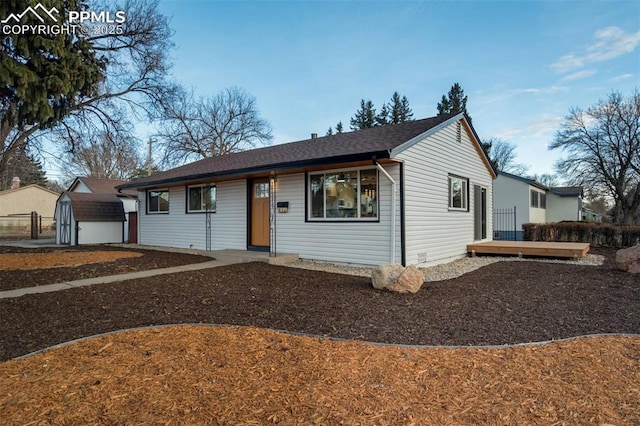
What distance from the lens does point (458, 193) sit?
10922 mm

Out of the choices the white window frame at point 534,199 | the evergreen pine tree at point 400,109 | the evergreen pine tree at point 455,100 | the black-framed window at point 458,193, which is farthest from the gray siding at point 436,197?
the evergreen pine tree at point 400,109

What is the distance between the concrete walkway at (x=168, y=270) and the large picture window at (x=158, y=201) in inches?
177

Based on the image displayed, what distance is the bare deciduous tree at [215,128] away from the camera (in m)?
30.7

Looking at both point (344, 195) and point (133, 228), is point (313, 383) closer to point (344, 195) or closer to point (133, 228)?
point (344, 195)

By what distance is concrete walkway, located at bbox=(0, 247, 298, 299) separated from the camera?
19.3ft

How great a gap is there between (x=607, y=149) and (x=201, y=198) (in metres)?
29.3

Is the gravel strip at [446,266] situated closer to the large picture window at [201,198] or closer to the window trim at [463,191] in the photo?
the window trim at [463,191]

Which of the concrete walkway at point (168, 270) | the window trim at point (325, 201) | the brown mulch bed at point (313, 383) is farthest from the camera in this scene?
the window trim at point (325, 201)

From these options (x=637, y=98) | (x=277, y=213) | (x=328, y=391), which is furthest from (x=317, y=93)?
(x=637, y=98)

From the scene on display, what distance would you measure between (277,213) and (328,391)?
7.80 m

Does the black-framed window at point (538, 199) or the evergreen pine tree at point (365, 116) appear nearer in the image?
the black-framed window at point (538, 199)

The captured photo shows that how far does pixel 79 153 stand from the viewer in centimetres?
1265

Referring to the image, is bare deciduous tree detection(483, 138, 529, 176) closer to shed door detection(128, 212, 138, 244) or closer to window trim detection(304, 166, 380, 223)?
window trim detection(304, 166, 380, 223)

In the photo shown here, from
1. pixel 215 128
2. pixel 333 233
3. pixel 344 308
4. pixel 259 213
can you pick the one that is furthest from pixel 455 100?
pixel 344 308
